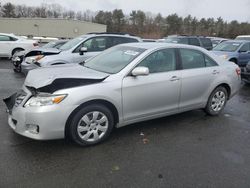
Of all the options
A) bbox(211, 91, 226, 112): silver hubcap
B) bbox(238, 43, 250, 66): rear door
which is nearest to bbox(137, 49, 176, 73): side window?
bbox(211, 91, 226, 112): silver hubcap

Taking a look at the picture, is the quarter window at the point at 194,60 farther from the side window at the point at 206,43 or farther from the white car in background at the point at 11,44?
the white car in background at the point at 11,44

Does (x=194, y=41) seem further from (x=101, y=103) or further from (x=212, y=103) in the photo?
(x=101, y=103)

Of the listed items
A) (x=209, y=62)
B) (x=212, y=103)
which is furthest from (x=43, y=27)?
(x=212, y=103)

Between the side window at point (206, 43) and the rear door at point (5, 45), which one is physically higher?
the side window at point (206, 43)

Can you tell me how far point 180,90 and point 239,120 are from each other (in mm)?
1696

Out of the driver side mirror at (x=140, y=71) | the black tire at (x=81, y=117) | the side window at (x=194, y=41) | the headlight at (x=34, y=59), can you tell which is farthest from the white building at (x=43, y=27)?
the black tire at (x=81, y=117)

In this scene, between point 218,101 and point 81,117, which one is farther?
point 218,101

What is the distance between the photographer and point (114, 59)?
4.51 m

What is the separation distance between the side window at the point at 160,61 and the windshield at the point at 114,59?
207mm

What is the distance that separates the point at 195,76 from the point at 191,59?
366mm

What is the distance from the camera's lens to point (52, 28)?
48.6 meters

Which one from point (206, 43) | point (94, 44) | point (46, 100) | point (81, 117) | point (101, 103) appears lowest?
point (81, 117)

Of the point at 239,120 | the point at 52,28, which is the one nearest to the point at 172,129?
the point at 239,120

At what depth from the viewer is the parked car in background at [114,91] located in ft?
11.0
